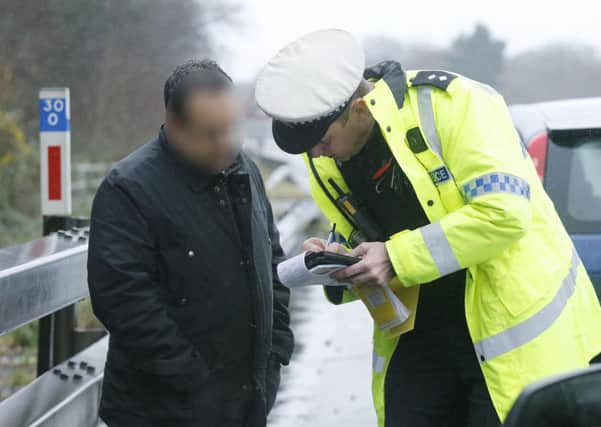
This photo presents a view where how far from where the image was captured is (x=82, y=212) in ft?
48.4

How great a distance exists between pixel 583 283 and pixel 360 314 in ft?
19.9

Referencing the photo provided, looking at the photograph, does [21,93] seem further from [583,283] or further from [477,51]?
[477,51]

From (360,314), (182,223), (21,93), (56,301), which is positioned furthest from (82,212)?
(182,223)

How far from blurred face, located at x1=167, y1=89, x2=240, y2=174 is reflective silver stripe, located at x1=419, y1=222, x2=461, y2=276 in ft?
2.08

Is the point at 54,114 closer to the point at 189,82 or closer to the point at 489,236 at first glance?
the point at 189,82

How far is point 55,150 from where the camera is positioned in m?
5.45

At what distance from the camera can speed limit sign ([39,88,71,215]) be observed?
5375mm

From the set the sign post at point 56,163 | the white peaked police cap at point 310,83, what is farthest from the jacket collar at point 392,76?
the sign post at point 56,163

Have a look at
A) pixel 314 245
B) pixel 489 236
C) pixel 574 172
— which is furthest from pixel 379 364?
pixel 574 172

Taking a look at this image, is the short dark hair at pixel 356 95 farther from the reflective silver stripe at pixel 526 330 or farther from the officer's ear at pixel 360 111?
the reflective silver stripe at pixel 526 330

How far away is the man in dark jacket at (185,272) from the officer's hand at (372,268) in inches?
12.6

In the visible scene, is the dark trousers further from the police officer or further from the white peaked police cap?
the white peaked police cap

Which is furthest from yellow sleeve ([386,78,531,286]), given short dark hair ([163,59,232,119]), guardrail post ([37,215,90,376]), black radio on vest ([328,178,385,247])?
guardrail post ([37,215,90,376])

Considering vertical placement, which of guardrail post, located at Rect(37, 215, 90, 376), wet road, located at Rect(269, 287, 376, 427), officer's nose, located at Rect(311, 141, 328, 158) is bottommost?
wet road, located at Rect(269, 287, 376, 427)
